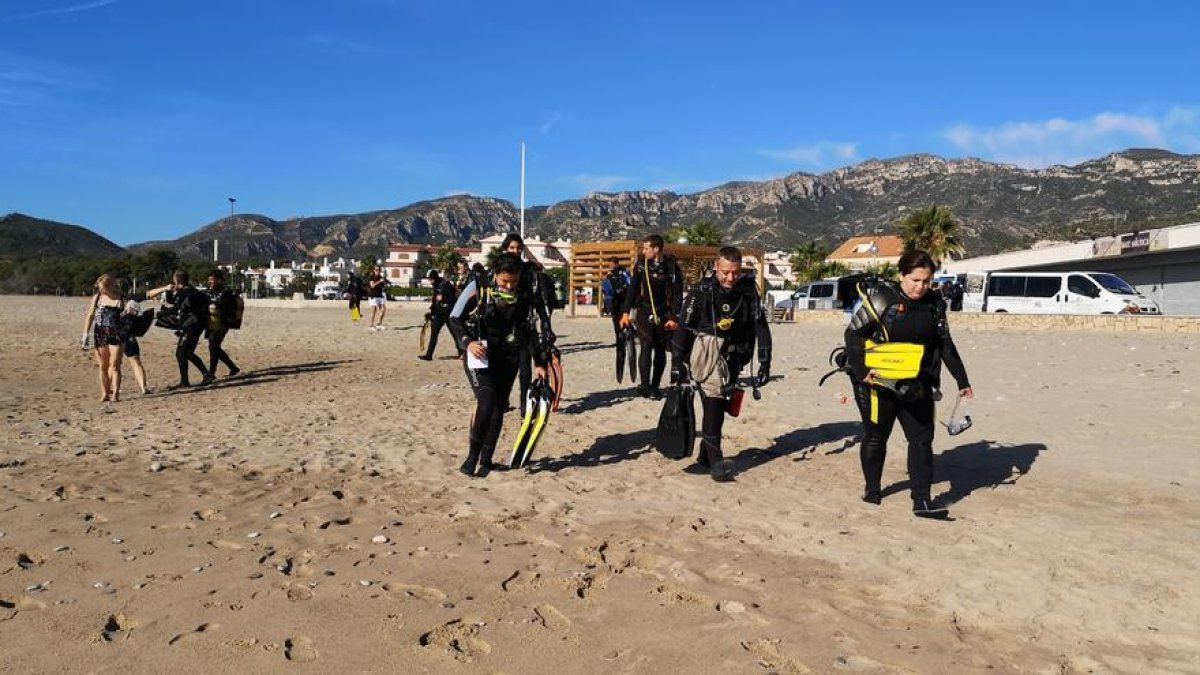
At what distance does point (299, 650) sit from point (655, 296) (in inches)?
259

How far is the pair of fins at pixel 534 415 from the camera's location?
635 centimetres

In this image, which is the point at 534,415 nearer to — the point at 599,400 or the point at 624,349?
the point at 599,400

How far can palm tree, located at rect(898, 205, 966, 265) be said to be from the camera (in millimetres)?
61531

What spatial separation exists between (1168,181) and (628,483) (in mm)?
149552

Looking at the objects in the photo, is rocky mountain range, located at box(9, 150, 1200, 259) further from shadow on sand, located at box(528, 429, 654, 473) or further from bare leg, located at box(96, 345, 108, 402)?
shadow on sand, located at box(528, 429, 654, 473)

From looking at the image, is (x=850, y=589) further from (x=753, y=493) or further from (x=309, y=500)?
(x=309, y=500)

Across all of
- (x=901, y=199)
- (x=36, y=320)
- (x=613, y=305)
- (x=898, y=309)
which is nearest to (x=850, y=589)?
(x=898, y=309)

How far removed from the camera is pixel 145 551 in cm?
437

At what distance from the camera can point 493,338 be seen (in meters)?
6.18

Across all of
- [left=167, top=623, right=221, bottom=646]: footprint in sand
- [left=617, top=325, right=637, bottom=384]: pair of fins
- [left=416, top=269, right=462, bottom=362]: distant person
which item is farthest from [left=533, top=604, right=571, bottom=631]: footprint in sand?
[left=416, top=269, right=462, bottom=362]: distant person

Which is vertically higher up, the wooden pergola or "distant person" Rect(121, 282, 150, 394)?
the wooden pergola

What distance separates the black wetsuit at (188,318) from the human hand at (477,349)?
298 inches

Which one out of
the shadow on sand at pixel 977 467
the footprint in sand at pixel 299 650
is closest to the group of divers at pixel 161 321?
the footprint in sand at pixel 299 650

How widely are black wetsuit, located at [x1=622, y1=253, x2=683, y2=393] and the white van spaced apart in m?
19.8
